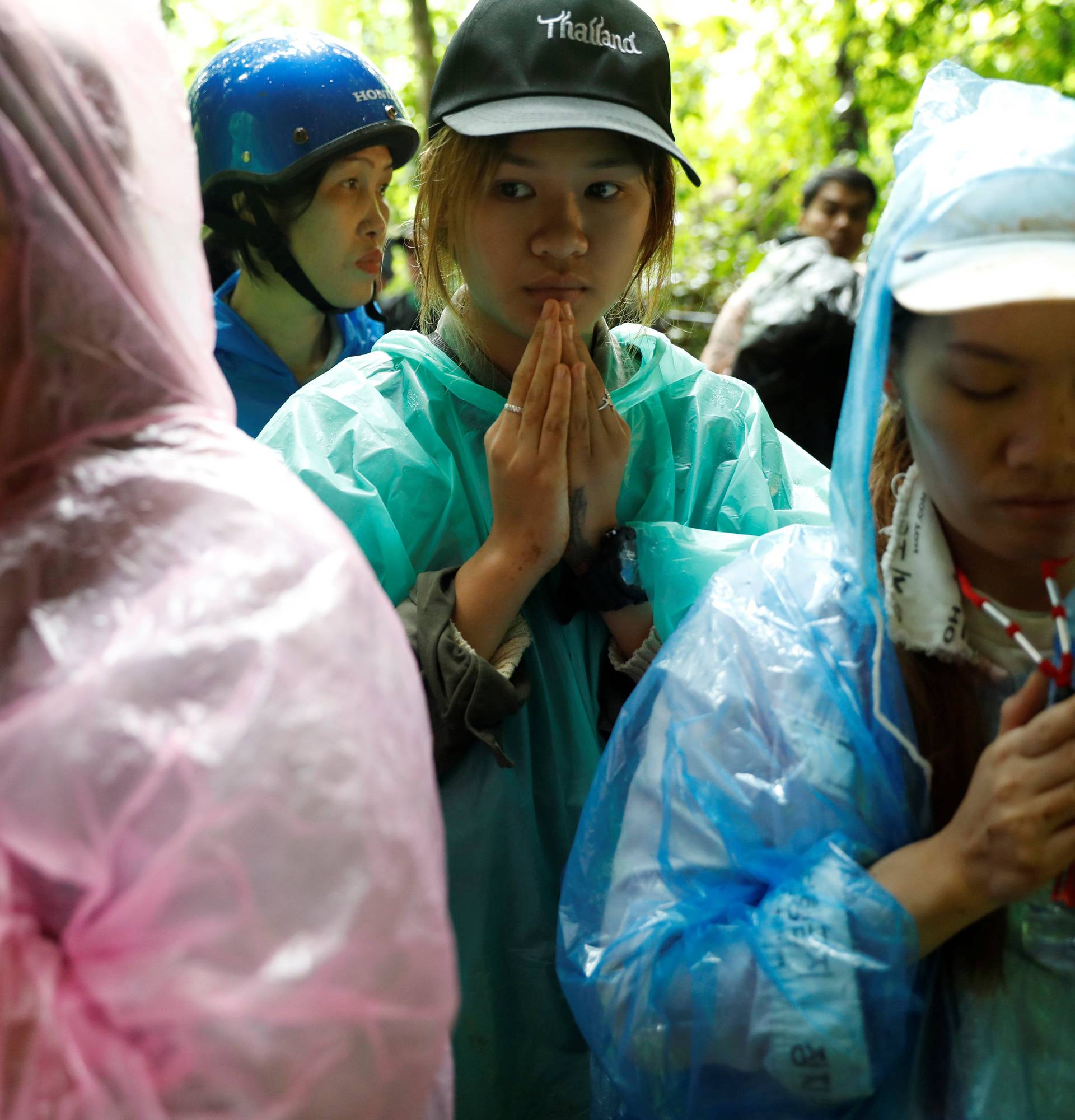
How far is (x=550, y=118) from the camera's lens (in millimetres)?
1601

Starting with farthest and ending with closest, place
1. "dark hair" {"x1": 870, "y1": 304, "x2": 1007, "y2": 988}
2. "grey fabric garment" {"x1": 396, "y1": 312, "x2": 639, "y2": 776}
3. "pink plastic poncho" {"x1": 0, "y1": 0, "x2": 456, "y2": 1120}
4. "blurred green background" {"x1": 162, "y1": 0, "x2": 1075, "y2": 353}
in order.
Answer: "blurred green background" {"x1": 162, "y1": 0, "x2": 1075, "y2": 353}
"grey fabric garment" {"x1": 396, "y1": 312, "x2": 639, "y2": 776}
"dark hair" {"x1": 870, "y1": 304, "x2": 1007, "y2": 988}
"pink plastic poncho" {"x1": 0, "y1": 0, "x2": 456, "y2": 1120}

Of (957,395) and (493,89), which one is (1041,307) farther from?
(493,89)

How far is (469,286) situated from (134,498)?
0.92 m

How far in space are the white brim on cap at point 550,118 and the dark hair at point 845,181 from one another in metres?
3.84

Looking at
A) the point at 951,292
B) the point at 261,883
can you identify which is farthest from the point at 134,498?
the point at 951,292

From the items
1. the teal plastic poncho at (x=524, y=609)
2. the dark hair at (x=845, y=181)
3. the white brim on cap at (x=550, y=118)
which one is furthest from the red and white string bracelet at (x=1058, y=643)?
the dark hair at (x=845, y=181)

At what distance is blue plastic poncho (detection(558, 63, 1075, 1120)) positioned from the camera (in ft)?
3.81

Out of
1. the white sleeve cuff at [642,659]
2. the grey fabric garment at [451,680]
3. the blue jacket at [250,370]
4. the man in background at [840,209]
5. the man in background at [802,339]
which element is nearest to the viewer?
the grey fabric garment at [451,680]

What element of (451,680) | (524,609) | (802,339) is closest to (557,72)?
(524,609)

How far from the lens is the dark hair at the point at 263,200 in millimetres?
2734

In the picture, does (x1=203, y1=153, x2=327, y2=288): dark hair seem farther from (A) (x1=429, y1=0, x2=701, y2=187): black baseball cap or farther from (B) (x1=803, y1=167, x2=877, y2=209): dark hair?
(B) (x1=803, y1=167, x2=877, y2=209): dark hair

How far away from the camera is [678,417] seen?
75.0 inches

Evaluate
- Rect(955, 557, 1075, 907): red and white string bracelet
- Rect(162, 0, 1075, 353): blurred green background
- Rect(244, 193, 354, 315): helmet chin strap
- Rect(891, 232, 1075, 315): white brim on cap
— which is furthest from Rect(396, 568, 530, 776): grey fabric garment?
Rect(162, 0, 1075, 353): blurred green background

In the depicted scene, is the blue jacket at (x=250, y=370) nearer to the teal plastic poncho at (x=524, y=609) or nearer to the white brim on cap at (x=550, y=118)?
the teal plastic poncho at (x=524, y=609)
